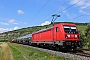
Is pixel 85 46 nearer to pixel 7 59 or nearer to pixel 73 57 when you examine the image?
pixel 7 59

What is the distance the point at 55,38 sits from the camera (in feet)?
86.2

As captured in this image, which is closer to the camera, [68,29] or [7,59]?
[68,29]

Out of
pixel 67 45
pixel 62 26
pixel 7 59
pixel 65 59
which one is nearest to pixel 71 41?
pixel 67 45

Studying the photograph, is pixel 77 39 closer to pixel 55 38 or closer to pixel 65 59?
pixel 55 38

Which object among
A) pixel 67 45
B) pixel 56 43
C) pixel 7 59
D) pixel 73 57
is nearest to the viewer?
pixel 73 57

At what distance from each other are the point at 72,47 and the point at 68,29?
229 cm

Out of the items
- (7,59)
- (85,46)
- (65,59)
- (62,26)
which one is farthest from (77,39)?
(85,46)

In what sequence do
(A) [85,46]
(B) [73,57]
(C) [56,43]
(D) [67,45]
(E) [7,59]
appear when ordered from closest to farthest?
(B) [73,57] < (D) [67,45] < (C) [56,43] < (E) [7,59] < (A) [85,46]

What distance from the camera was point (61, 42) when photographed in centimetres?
2352

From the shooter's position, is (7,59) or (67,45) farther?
(7,59)

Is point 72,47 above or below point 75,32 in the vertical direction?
below

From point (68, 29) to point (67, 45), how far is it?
2.23 metres

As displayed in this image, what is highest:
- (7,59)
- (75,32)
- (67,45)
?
(75,32)

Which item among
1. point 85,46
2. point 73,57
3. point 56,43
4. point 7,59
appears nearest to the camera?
point 73,57
